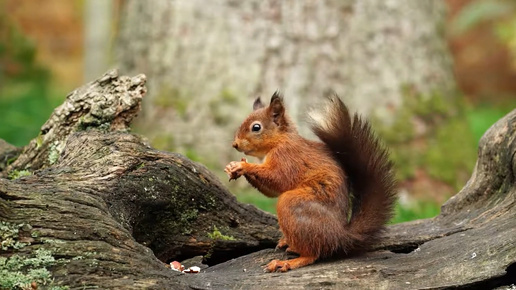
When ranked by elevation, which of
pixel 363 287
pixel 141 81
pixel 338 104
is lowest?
pixel 363 287

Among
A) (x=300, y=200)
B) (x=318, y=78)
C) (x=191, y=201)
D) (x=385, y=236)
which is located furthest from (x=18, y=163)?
(x=318, y=78)

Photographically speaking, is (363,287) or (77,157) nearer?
(363,287)

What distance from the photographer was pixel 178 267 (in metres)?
3.20

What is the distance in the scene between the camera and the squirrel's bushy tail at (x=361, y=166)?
127 inches

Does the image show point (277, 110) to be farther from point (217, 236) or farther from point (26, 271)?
point (26, 271)

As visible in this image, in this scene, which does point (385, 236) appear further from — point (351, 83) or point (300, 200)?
point (351, 83)

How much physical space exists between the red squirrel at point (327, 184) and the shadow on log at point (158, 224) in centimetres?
10

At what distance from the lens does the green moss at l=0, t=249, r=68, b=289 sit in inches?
97.1

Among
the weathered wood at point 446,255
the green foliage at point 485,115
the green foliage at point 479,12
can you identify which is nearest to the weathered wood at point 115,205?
the weathered wood at point 446,255

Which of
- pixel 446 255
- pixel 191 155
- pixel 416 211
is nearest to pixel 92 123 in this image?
pixel 446 255

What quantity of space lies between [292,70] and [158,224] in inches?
143

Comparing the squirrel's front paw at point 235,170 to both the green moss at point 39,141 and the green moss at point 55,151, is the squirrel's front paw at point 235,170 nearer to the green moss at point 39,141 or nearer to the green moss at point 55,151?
the green moss at point 55,151

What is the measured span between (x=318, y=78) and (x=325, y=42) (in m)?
0.32

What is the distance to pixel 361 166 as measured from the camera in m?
3.33
